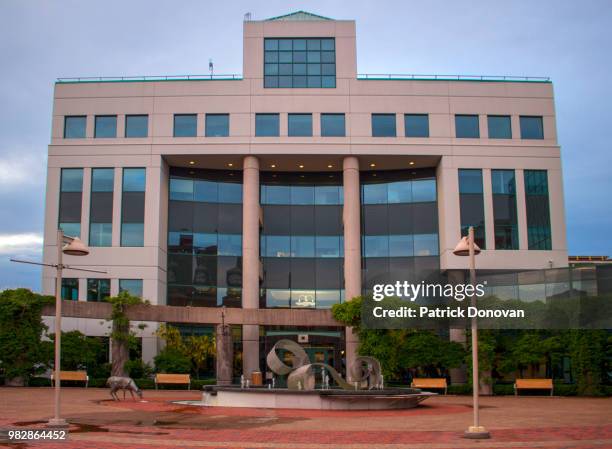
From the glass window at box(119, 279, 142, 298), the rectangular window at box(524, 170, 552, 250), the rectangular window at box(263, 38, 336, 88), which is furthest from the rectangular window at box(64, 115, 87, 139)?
the rectangular window at box(524, 170, 552, 250)

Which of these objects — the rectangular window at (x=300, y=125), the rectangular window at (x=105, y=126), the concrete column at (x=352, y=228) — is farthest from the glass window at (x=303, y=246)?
the rectangular window at (x=105, y=126)

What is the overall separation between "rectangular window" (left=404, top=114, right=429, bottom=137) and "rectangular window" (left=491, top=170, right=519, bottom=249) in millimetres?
6029

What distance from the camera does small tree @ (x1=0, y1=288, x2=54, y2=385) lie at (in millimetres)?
40375

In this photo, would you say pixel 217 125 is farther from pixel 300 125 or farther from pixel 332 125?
pixel 332 125

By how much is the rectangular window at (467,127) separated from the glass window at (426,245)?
8001 mm

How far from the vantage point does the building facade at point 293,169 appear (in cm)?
5147

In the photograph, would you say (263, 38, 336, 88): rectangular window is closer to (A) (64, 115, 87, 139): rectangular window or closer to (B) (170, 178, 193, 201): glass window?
(B) (170, 178, 193, 201): glass window

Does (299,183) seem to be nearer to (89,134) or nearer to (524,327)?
(89,134)

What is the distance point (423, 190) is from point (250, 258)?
583 inches

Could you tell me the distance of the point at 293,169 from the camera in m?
56.4

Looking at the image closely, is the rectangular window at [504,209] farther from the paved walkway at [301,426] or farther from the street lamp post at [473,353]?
the street lamp post at [473,353]

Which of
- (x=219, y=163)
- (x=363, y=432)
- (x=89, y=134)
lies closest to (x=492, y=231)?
(x=219, y=163)

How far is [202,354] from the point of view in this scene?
161 ft

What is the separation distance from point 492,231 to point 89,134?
3119cm
